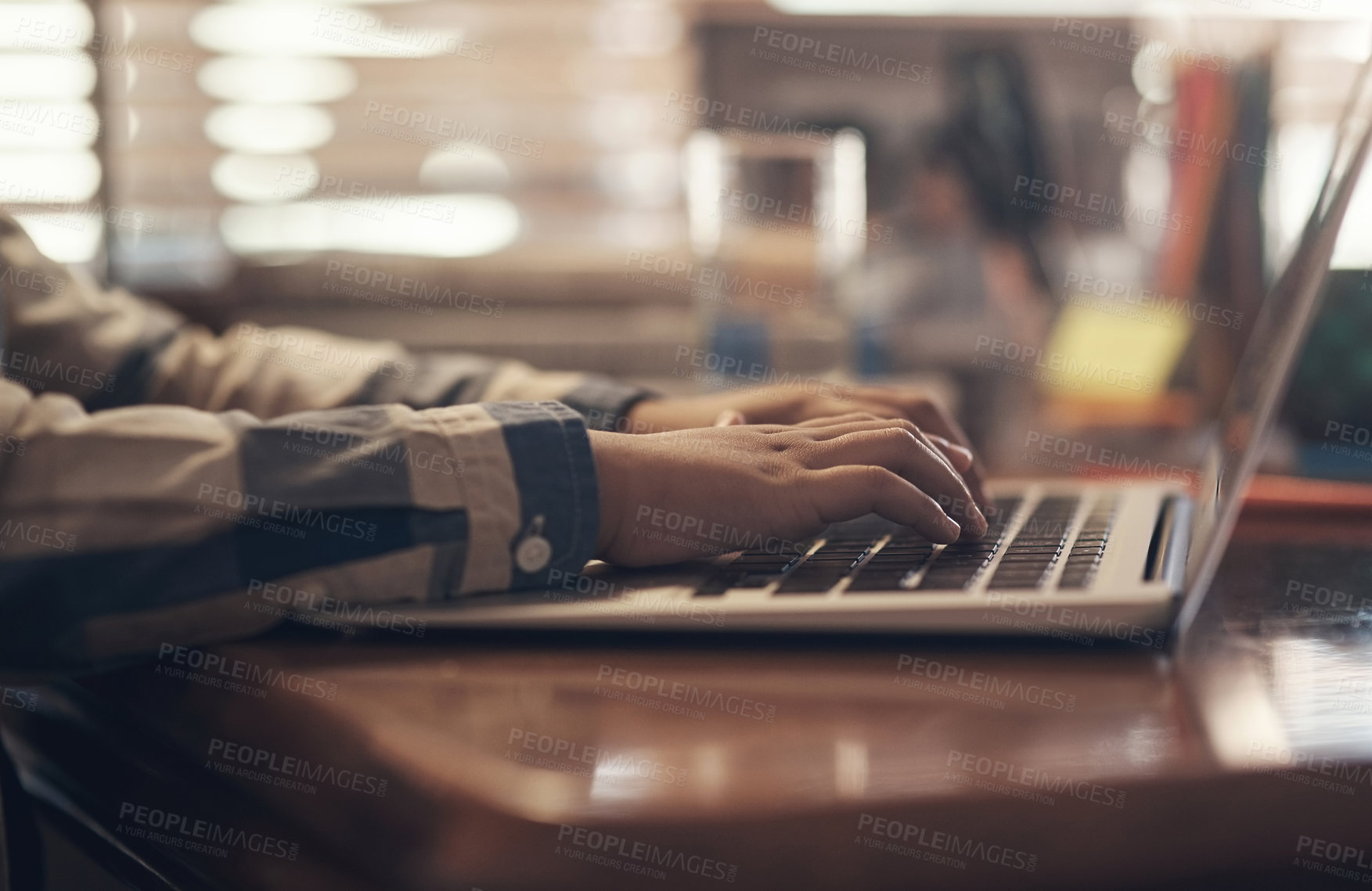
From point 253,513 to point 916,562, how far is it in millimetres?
239

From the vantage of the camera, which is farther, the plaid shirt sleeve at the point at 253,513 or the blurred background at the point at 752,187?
the blurred background at the point at 752,187

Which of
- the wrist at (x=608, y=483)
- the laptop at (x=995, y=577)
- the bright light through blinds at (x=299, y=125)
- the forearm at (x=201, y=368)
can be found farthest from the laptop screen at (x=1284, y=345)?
the bright light through blinds at (x=299, y=125)

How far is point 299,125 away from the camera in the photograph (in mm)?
3385

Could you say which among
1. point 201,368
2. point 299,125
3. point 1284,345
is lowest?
point 299,125

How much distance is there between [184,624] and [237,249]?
3.36 m

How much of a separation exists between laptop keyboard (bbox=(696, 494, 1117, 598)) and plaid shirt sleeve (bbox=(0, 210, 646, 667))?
0.23 feet

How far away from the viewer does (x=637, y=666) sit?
1.10 feet

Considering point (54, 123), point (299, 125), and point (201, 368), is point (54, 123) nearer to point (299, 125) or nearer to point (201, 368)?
point (299, 125)

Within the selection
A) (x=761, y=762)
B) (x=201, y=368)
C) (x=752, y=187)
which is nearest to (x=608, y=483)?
(x=761, y=762)

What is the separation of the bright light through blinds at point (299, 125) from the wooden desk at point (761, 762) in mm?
2989

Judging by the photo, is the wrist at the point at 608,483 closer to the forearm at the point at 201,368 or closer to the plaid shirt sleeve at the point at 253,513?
the plaid shirt sleeve at the point at 253,513

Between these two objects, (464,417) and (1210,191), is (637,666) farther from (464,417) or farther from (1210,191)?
(1210,191)

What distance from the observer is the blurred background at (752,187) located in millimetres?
1273

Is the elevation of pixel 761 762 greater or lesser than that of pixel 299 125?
greater
